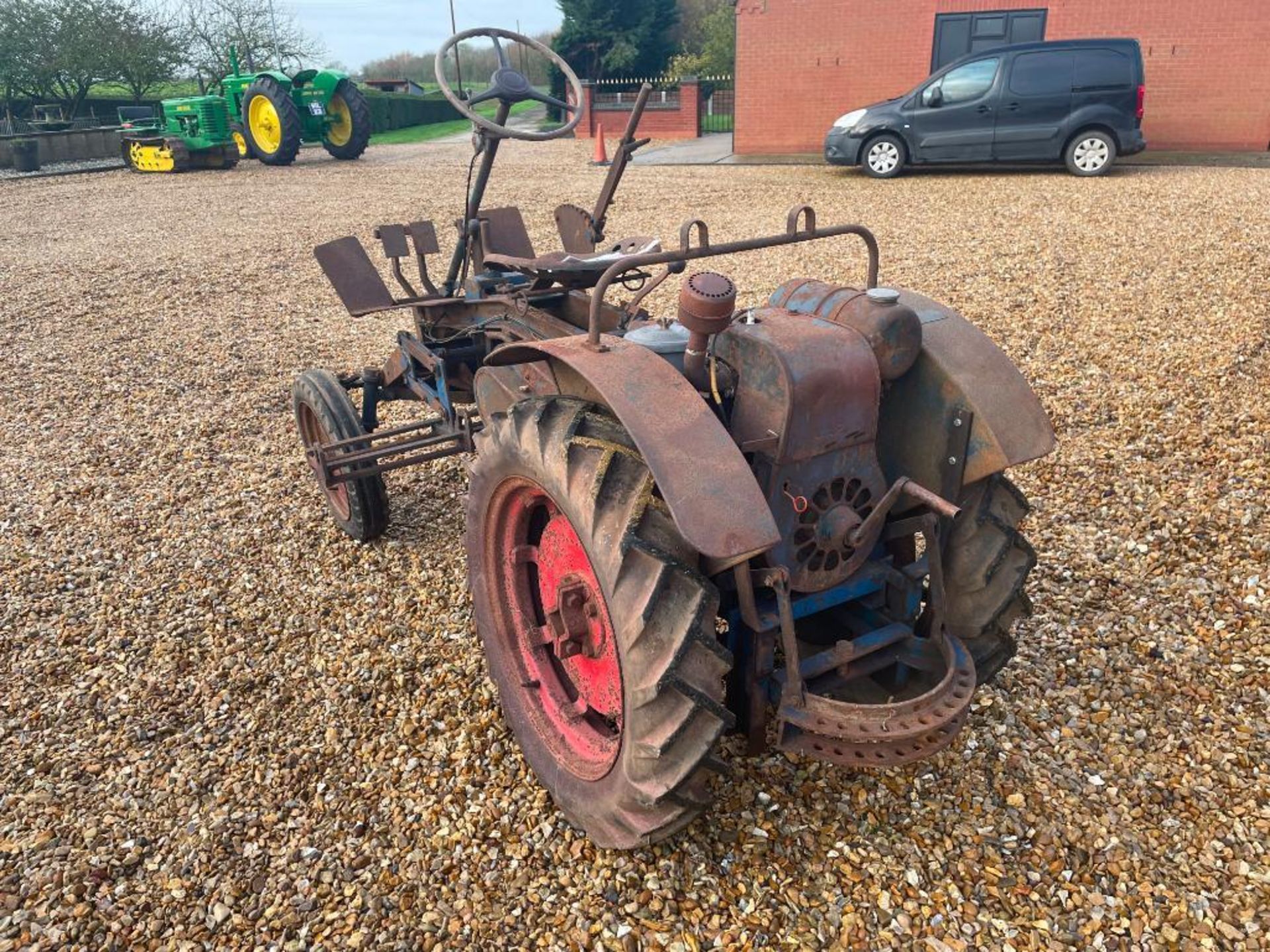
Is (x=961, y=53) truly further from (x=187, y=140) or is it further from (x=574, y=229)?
(x=187, y=140)

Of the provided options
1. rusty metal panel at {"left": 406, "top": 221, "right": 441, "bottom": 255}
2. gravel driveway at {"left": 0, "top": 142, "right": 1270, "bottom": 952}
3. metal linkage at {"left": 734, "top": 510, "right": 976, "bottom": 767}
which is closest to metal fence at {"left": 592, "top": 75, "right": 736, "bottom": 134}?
gravel driveway at {"left": 0, "top": 142, "right": 1270, "bottom": 952}

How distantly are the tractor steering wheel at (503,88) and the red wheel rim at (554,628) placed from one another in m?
1.55

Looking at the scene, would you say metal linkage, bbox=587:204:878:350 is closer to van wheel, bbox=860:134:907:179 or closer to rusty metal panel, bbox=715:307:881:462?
rusty metal panel, bbox=715:307:881:462

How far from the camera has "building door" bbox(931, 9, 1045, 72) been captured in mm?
13648

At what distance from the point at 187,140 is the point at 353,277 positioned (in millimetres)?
15352

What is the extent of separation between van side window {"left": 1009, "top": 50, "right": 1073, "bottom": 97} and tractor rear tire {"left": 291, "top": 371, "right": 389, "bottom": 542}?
10.3 metres

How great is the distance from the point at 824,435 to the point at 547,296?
156 cm

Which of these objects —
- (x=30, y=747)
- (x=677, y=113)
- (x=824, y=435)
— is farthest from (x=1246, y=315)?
(x=677, y=113)

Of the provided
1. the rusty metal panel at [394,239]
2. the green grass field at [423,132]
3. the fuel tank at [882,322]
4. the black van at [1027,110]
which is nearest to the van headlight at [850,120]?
the black van at [1027,110]

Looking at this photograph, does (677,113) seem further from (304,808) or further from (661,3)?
(304,808)

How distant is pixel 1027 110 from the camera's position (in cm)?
1075

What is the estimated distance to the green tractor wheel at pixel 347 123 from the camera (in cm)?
1662

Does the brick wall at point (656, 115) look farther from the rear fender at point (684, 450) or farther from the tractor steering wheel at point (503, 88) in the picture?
the rear fender at point (684, 450)

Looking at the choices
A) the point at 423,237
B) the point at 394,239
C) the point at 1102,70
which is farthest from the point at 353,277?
the point at 1102,70
